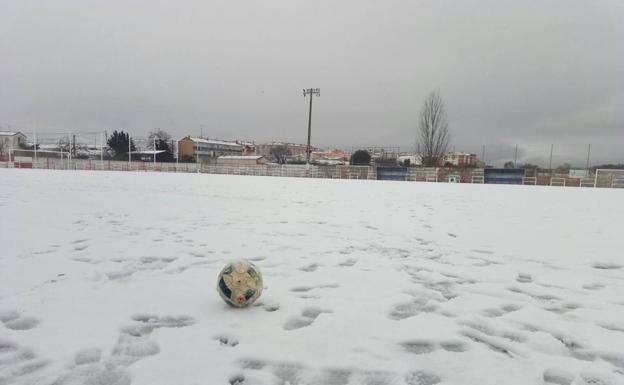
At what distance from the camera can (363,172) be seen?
110ft

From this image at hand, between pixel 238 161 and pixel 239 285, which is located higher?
pixel 238 161

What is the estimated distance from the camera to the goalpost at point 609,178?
2517 cm

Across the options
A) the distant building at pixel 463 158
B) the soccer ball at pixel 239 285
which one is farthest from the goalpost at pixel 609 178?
the soccer ball at pixel 239 285

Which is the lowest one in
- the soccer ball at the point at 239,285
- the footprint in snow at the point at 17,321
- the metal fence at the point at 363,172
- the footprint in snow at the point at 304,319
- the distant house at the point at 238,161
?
the footprint in snow at the point at 17,321

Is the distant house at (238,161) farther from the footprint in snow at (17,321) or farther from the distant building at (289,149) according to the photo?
the footprint in snow at (17,321)

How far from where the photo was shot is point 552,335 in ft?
7.72

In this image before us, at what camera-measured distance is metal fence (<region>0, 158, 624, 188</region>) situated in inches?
1040

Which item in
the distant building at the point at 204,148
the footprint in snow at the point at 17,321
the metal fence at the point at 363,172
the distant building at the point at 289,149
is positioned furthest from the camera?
the distant building at the point at 289,149

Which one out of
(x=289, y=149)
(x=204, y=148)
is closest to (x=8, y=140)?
(x=204, y=148)

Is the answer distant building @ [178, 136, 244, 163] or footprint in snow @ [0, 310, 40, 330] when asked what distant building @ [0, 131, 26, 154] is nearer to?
distant building @ [178, 136, 244, 163]

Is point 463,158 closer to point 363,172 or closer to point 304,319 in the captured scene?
point 363,172

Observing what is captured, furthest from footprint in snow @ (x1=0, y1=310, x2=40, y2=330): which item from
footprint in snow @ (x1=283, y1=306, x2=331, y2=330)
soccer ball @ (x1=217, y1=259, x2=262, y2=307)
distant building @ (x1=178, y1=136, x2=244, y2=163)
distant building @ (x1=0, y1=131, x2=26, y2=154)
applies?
distant building @ (x1=178, y1=136, x2=244, y2=163)

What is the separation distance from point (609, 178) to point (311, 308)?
31.0m

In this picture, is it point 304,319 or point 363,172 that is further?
point 363,172
